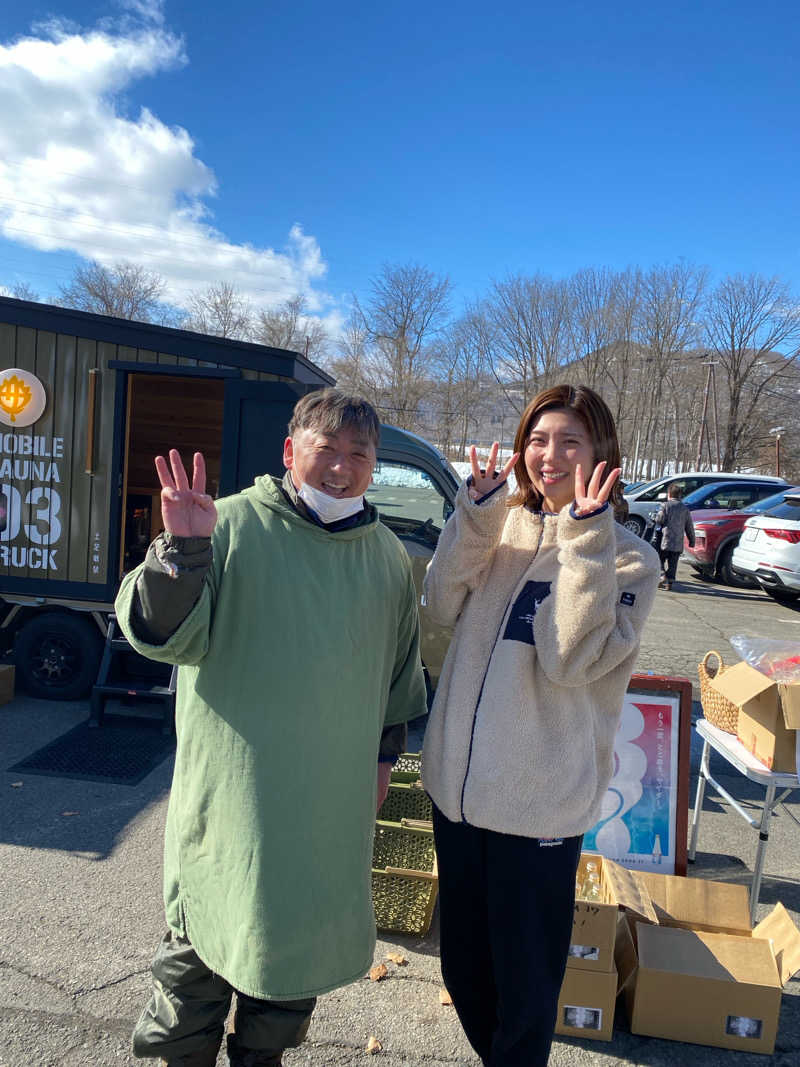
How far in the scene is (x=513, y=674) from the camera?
1774 mm

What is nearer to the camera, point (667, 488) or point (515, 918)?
point (515, 918)

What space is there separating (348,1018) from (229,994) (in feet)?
2.99

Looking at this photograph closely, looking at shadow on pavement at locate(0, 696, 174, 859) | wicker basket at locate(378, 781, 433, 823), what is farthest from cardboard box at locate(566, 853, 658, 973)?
shadow on pavement at locate(0, 696, 174, 859)

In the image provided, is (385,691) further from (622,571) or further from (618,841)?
(618,841)

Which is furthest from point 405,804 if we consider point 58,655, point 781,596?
point 781,596

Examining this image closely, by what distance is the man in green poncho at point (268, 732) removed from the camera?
5.47ft

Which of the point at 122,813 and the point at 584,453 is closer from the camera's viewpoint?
the point at 584,453

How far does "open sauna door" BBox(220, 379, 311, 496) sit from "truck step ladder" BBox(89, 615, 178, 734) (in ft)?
4.46

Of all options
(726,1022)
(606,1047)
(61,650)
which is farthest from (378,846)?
(61,650)

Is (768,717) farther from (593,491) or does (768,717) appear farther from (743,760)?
(593,491)

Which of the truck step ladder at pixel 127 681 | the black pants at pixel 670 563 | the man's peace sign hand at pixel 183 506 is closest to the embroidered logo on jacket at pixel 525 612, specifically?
the man's peace sign hand at pixel 183 506

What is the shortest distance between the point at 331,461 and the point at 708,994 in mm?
2264

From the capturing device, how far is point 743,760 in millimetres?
3092

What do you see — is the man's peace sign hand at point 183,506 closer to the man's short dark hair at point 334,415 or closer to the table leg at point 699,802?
the man's short dark hair at point 334,415
